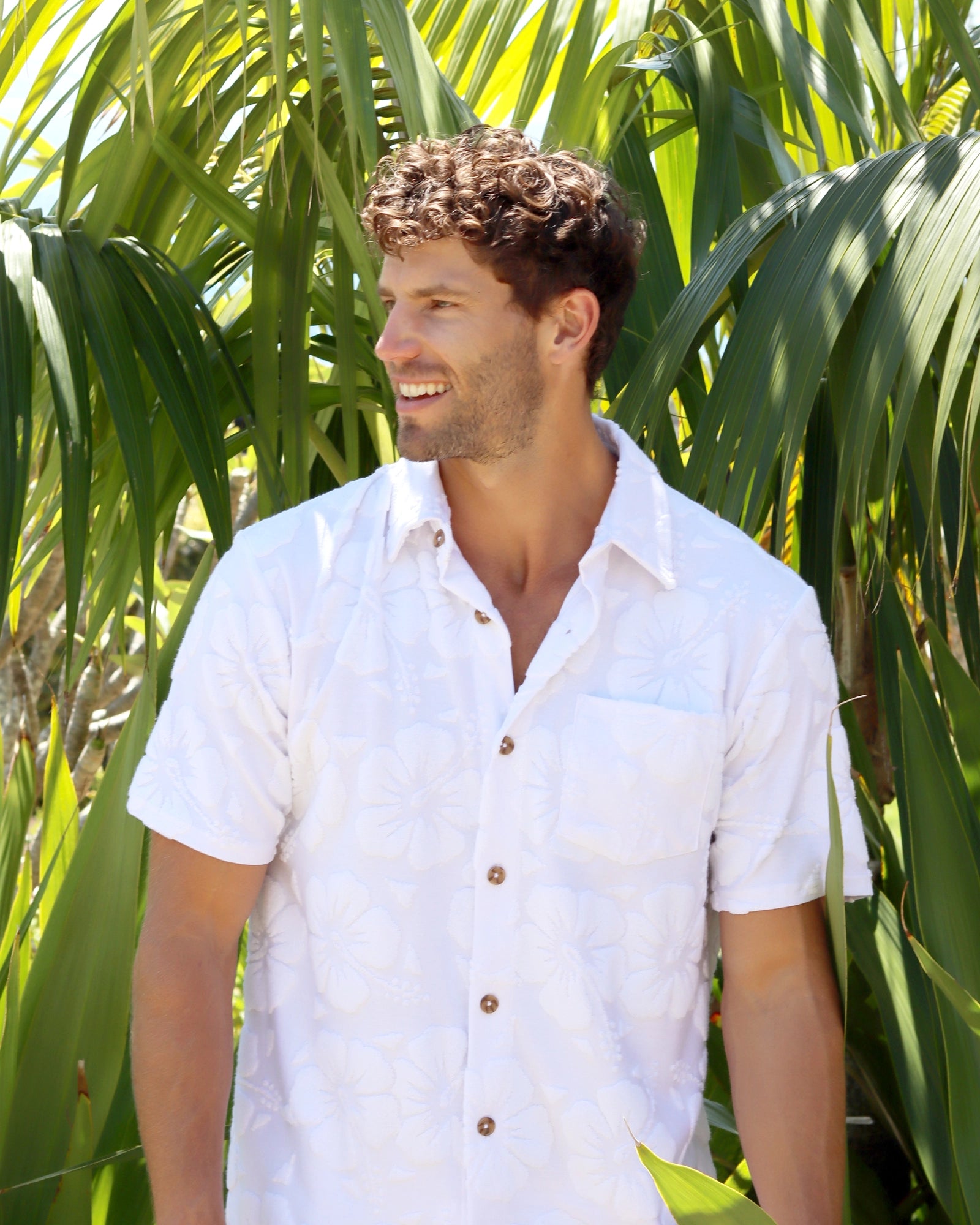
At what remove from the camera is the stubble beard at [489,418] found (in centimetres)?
99

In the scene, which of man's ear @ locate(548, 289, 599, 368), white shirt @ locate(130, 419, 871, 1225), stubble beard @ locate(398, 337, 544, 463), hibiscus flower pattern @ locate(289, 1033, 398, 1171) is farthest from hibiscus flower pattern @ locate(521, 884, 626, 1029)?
man's ear @ locate(548, 289, 599, 368)

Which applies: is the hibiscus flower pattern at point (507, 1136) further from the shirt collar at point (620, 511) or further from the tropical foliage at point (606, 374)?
the shirt collar at point (620, 511)

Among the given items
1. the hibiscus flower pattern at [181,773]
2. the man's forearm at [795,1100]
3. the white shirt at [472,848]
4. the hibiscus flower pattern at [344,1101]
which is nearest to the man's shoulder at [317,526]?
the white shirt at [472,848]

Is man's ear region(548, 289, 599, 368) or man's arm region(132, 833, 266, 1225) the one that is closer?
man's arm region(132, 833, 266, 1225)

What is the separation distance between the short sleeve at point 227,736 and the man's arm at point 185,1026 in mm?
23

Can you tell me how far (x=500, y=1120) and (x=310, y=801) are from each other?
0.25 metres

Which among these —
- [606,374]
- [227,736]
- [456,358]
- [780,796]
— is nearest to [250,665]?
[227,736]

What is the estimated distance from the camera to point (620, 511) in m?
1.00

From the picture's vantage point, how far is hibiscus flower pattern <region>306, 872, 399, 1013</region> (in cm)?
90

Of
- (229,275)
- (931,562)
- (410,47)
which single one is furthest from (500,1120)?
(229,275)

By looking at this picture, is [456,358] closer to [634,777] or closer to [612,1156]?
[634,777]

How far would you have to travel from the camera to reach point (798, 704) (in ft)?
3.13

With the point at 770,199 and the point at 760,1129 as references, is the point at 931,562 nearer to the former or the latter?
the point at 770,199

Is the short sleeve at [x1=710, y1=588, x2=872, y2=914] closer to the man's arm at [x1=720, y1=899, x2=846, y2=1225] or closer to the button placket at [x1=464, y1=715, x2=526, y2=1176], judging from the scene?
the man's arm at [x1=720, y1=899, x2=846, y2=1225]
